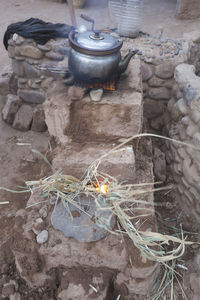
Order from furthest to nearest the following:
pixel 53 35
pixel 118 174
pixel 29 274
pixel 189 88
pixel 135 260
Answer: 1. pixel 53 35
2. pixel 189 88
3. pixel 118 174
4. pixel 29 274
5. pixel 135 260

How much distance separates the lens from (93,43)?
7.19 feet

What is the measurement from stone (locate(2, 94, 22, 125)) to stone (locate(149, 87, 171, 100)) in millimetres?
2408

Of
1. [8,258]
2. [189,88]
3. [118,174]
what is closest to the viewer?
[118,174]

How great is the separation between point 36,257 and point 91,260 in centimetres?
47

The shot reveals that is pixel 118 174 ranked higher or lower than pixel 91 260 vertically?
higher

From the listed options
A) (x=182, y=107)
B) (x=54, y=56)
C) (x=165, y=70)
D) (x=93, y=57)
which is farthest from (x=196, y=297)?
(x=54, y=56)

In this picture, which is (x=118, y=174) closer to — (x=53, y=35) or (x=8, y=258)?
(x=8, y=258)

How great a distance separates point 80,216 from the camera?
223cm

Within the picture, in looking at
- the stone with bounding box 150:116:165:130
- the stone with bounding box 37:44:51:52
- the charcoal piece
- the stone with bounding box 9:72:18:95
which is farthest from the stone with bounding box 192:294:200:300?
the stone with bounding box 9:72:18:95

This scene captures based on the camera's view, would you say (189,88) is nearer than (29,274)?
No

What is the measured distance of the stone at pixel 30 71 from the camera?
4551 mm

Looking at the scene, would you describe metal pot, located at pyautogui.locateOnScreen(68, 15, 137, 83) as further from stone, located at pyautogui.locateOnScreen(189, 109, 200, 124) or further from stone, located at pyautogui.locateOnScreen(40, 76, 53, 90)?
stone, located at pyautogui.locateOnScreen(40, 76, 53, 90)

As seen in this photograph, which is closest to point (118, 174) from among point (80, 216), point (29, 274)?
point (80, 216)

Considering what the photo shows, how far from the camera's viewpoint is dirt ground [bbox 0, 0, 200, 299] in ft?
11.0
